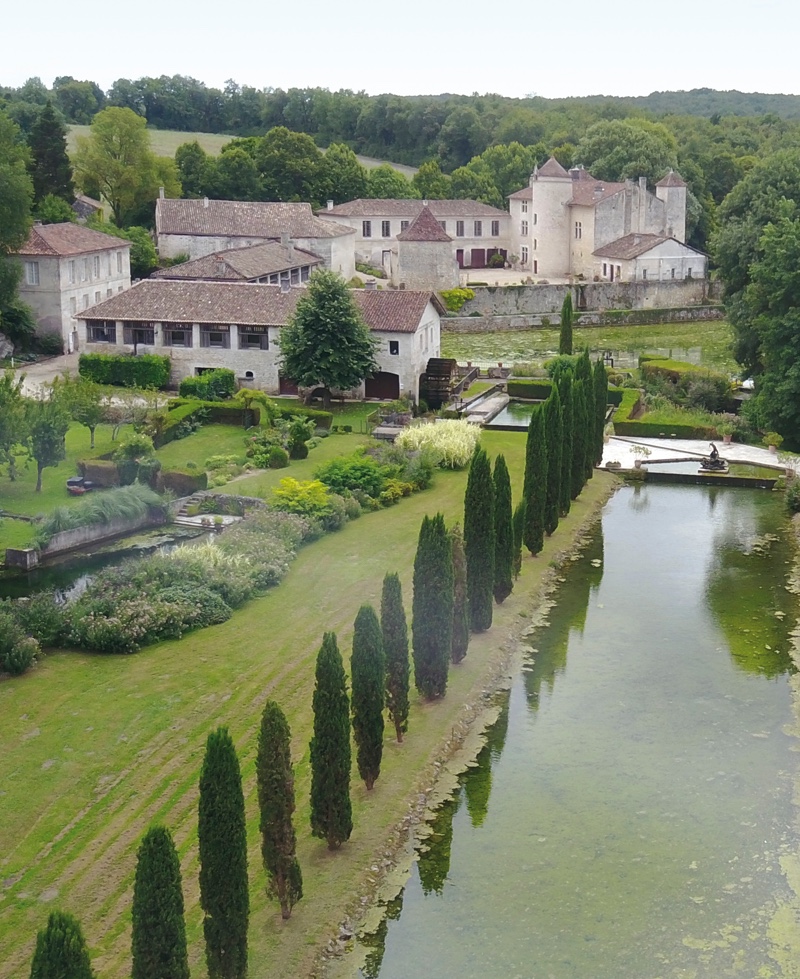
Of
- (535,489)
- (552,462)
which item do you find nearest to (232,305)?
(552,462)

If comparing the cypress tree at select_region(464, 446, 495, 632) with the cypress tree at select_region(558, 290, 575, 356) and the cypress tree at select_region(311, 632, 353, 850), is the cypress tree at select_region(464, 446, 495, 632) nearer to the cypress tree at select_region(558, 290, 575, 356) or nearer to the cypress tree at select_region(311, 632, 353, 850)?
the cypress tree at select_region(311, 632, 353, 850)

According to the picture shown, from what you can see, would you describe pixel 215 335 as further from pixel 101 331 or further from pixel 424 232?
pixel 424 232

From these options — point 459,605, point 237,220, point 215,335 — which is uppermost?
point 237,220

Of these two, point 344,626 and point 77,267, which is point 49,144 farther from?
point 344,626

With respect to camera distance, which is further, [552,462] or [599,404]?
[599,404]

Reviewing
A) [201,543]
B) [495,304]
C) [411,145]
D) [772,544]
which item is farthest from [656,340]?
[411,145]

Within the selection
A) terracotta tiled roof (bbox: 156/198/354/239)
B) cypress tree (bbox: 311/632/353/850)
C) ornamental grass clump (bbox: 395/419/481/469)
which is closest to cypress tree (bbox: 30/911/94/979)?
cypress tree (bbox: 311/632/353/850)

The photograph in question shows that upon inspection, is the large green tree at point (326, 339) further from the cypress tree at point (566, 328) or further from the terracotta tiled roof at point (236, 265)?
the cypress tree at point (566, 328)
